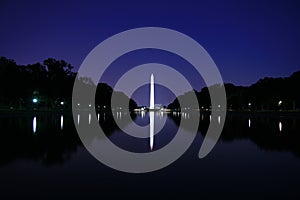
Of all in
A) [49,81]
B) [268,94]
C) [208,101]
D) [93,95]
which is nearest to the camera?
[49,81]

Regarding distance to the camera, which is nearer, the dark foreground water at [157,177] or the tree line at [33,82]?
the dark foreground water at [157,177]

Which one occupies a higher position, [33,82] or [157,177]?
[33,82]

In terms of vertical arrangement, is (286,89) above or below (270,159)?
above

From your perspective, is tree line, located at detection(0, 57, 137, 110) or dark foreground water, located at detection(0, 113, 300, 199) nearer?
dark foreground water, located at detection(0, 113, 300, 199)

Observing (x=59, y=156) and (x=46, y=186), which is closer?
(x=46, y=186)

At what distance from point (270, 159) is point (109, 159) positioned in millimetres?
5807

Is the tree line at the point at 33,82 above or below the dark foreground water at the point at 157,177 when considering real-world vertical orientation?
above

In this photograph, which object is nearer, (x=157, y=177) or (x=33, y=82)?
(x=157, y=177)

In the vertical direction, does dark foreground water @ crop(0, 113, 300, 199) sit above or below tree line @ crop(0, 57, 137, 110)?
below

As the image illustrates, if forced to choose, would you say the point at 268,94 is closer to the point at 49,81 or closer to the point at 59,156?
the point at 49,81

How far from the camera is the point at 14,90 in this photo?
54.2m

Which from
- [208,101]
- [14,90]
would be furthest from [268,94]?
[14,90]

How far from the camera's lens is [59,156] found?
10.4 meters

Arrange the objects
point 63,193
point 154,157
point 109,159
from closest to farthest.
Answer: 1. point 63,193
2. point 109,159
3. point 154,157
